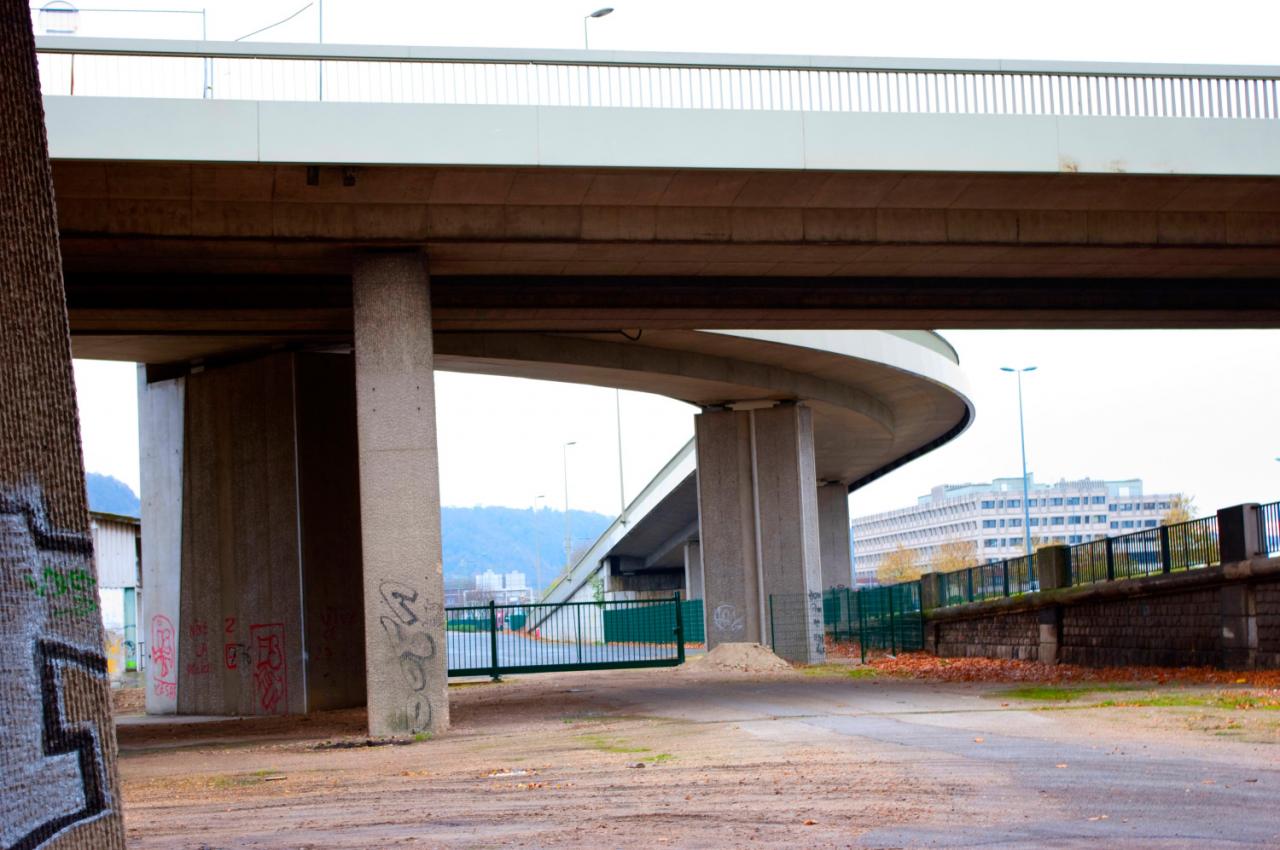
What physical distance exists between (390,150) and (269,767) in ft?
24.4

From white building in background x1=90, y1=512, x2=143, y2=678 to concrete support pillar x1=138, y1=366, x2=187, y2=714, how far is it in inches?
569

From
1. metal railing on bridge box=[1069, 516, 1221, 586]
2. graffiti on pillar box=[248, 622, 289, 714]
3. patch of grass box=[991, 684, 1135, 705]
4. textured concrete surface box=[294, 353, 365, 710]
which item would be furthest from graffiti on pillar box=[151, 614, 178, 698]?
metal railing on bridge box=[1069, 516, 1221, 586]

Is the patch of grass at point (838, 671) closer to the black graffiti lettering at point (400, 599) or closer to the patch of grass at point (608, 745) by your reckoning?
the patch of grass at point (608, 745)

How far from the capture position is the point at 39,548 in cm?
367

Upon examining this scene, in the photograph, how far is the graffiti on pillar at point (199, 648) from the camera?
26.4 meters

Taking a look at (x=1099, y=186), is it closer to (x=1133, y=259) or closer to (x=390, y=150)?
(x=1133, y=259)

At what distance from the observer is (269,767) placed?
606 inches

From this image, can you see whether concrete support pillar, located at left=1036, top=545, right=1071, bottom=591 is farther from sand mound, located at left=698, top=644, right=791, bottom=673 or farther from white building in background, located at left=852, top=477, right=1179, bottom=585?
white building in background, located at left=852, top=477, right=1179, bottom=585

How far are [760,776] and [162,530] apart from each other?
19.3 meters

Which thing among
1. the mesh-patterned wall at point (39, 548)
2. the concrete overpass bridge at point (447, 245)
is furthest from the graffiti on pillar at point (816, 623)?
the mesh-patterned wall at point (39, 548)

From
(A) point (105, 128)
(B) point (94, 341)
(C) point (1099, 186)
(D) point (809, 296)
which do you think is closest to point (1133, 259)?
(C) point (1099, 186)

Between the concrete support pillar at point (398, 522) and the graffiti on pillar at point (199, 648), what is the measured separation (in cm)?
979

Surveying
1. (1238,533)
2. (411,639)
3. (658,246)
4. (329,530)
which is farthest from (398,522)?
(1238,533)

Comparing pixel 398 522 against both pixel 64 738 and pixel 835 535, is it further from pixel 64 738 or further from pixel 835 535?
pixel 835 535
